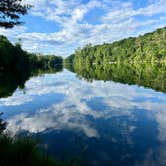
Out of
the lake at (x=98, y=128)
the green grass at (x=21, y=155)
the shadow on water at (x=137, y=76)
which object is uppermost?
the green grass at (x=21, y=155)

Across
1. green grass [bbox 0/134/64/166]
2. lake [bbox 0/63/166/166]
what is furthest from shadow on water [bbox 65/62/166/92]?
green grass [bbox 0/134/64/166]

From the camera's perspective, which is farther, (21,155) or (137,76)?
(137,76)

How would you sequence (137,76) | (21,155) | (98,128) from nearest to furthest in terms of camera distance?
(21,155) → (98,128) → (137,76)

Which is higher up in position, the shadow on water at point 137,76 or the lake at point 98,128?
the lake at point 98,128

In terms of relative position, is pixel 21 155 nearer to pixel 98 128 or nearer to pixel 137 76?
pixel 98 128

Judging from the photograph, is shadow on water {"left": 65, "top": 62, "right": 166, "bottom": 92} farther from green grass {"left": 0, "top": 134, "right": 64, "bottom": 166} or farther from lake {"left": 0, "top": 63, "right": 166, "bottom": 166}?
green grass {"left": 0, "top": 134, "right": 64, "bottom": 166}

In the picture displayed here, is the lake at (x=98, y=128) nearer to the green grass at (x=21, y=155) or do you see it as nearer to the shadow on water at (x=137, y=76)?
the green grass at (x=21, y=155)

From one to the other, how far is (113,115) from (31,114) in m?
7.83

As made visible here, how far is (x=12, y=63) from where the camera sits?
301 feet

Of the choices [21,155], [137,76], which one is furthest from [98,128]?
[137,76]

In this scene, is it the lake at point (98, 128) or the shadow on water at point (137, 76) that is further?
the shadow on water at point (137, 76)

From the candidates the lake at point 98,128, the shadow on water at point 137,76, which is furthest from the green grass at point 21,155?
the shadow on water at point 137,76

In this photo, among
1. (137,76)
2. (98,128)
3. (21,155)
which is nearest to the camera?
(21,155)

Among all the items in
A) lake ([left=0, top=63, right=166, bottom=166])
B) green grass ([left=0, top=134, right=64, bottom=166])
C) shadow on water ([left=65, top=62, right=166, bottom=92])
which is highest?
green grass ([left=0, top=134, right=64, bottom=166])
